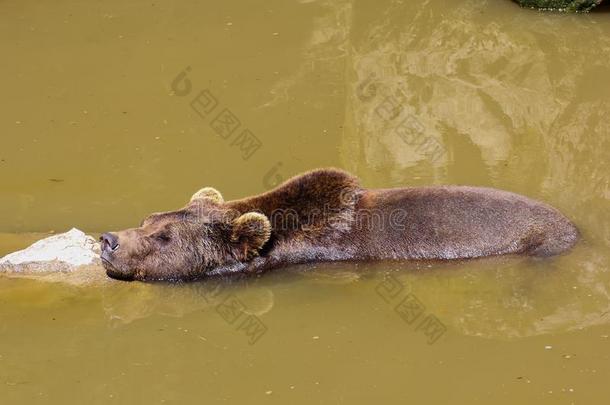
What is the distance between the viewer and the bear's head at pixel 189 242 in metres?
8.91

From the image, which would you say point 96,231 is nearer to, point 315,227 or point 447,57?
point 315,227

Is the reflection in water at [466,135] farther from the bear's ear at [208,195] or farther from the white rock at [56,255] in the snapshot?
the bear's ear at [208,195]

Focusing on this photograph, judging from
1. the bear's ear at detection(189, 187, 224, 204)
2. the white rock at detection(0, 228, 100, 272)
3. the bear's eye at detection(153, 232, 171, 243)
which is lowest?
the white rock at detection(0, 228, 100, 272)

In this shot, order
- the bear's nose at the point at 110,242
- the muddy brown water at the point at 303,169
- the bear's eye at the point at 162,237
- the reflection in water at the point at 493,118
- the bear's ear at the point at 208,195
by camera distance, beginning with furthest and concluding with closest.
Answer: the bear's ear at the point at 208,195 < the bear's eye at the point at 162,237 < the bear's nose at the point at 110,242 < the reflection in water at the point at 493,118 < the muddy brown water at the point at 303,169

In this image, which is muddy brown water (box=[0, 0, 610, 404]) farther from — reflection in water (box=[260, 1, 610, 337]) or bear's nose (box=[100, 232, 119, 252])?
bear's nose (box=[100, 232, 119, 252])

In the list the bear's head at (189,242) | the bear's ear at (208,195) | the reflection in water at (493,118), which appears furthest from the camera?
the bear's ear at (208,195)

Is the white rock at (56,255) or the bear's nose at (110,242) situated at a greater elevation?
the bear's nose at (110,242)

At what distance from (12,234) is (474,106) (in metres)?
5.97

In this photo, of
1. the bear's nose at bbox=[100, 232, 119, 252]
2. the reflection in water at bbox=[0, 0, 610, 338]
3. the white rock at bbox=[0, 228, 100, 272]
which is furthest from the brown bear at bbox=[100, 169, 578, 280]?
the white rock at bbox=[0, 228, 100, 272]

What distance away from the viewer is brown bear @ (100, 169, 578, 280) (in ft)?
28.9

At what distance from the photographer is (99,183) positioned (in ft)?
35.0

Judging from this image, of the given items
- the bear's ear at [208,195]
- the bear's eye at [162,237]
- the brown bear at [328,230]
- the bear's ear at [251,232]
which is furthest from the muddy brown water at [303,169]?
the bear's ear at [208,195]

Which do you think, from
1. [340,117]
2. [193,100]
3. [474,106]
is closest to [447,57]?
[474,106]

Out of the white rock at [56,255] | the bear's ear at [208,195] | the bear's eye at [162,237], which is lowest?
the white rock at [56,255]
